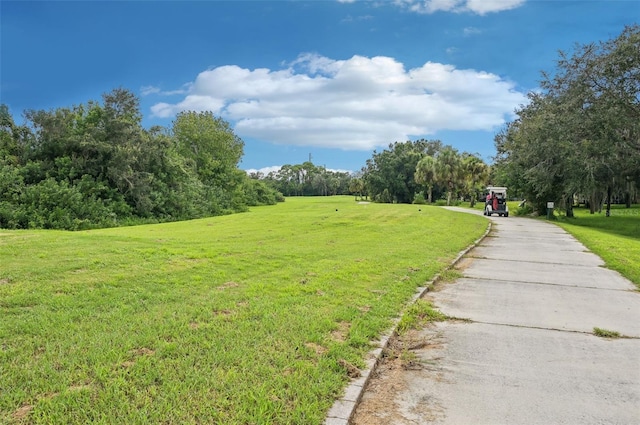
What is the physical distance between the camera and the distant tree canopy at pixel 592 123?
59.9ft

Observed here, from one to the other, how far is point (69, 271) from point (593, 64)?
2214 cm

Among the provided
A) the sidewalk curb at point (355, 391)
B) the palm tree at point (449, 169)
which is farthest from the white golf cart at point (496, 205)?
the sidewalk curb at point (355, 391)

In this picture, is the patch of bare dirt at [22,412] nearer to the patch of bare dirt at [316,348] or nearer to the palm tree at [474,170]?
the patch of bare dirt at [316,348]

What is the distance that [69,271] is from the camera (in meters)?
6.46

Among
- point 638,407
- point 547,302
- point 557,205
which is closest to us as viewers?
point 638,407

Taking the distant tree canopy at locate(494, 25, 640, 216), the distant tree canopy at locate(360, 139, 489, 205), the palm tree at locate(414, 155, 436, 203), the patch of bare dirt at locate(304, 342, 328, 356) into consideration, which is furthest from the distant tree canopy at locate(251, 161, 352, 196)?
the patch of bare dirt at locate(304, 342, 328, 356)

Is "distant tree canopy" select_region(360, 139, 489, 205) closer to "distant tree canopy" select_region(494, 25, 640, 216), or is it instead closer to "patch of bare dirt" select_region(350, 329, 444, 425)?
"distant tree canopy" select_region(494, 25, 640, 216)

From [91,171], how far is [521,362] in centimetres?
2636

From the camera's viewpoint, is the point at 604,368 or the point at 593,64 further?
the point at 593,64

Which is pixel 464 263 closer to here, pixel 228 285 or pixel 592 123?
pixel 228 285

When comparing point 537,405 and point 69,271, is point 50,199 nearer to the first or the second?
point 69,271

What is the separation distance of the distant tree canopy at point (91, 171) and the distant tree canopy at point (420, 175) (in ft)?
103

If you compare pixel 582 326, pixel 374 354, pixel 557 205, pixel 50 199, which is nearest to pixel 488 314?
pixel 582 326

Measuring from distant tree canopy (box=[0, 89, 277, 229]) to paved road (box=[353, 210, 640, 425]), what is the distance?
21.0 m
